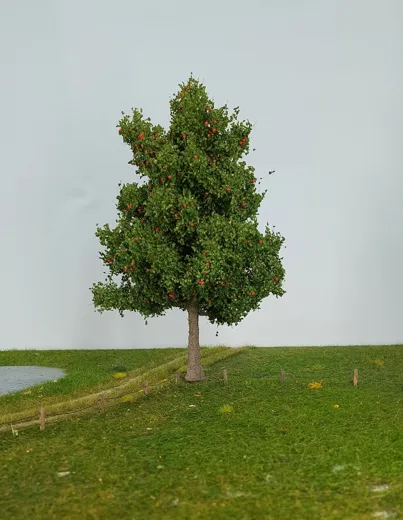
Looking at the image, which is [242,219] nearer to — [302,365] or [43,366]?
[302,365]

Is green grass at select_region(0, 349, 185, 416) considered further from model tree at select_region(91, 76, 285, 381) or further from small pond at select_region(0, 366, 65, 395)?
model tree at select_region(91, 76, 285, 381)

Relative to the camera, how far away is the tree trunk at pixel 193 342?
1340 inches

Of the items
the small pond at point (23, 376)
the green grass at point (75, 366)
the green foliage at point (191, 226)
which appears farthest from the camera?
the small pond at point (23, 376)

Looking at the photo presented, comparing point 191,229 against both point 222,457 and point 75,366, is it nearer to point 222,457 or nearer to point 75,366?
point 222,457

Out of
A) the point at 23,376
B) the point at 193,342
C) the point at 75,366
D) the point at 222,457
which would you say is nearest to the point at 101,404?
the point at 193,342

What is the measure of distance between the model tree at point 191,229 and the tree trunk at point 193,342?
66 millimetres

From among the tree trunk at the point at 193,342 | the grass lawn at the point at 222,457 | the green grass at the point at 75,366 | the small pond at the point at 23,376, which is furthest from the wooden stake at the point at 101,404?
the small pond at the point at 23,376

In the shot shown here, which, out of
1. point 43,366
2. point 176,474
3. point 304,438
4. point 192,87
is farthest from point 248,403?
point 43,366

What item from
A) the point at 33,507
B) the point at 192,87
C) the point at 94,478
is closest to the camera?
the point at 33,507

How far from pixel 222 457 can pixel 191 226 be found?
49.6 ft

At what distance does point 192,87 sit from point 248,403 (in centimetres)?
1937

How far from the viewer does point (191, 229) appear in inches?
1216

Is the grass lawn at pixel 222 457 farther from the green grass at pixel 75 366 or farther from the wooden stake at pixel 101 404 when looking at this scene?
the green grass at pixel 75 366

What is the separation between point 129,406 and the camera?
28859mm
